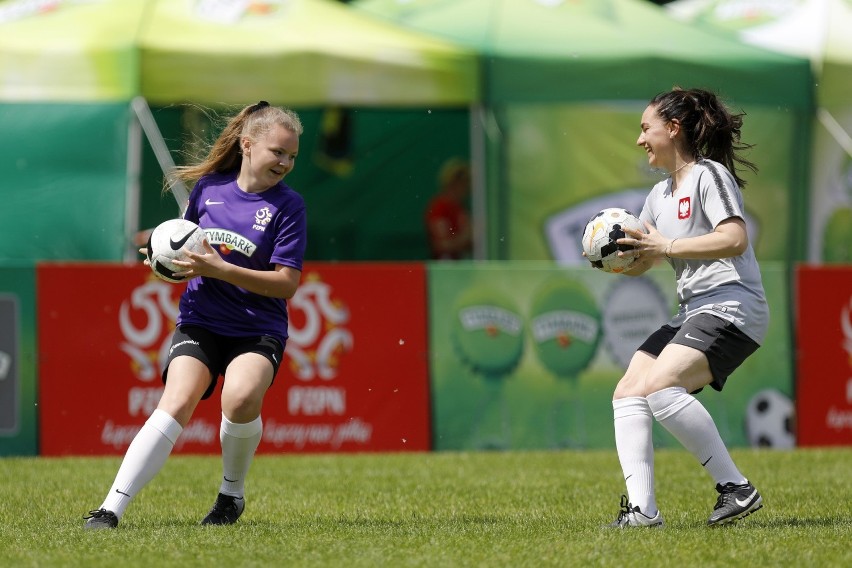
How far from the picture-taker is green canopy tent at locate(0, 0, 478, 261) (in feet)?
39.5

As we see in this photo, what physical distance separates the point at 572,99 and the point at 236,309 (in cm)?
766

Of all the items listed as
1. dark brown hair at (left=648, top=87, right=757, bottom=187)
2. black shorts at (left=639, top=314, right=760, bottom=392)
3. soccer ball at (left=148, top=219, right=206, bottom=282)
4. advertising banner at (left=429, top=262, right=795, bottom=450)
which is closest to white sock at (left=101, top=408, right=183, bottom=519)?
soccer ball at (left=148, top=219, right=206, bottom=282)

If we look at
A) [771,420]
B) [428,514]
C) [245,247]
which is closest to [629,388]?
[428,514]

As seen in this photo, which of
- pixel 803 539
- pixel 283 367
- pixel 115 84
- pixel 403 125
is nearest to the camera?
pixel 803 539

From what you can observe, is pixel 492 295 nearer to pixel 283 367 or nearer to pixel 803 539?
pixel 283 367

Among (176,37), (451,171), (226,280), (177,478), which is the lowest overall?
(177,478)

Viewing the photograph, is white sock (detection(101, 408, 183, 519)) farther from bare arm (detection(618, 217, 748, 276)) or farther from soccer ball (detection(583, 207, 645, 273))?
bare arm (detection(618, 217, 748, 276))

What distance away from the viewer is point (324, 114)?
13.7 meters

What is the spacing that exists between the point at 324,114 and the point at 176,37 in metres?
1.85

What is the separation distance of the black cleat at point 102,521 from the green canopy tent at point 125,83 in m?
6.41

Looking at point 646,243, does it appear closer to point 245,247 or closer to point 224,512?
point 245,247

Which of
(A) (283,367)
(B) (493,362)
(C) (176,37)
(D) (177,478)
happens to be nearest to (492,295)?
(B) (493,362)

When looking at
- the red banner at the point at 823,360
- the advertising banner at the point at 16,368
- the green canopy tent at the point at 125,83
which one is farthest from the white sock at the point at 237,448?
the green canopy tent at the point at 125,83

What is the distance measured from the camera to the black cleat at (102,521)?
5750 millimetres
